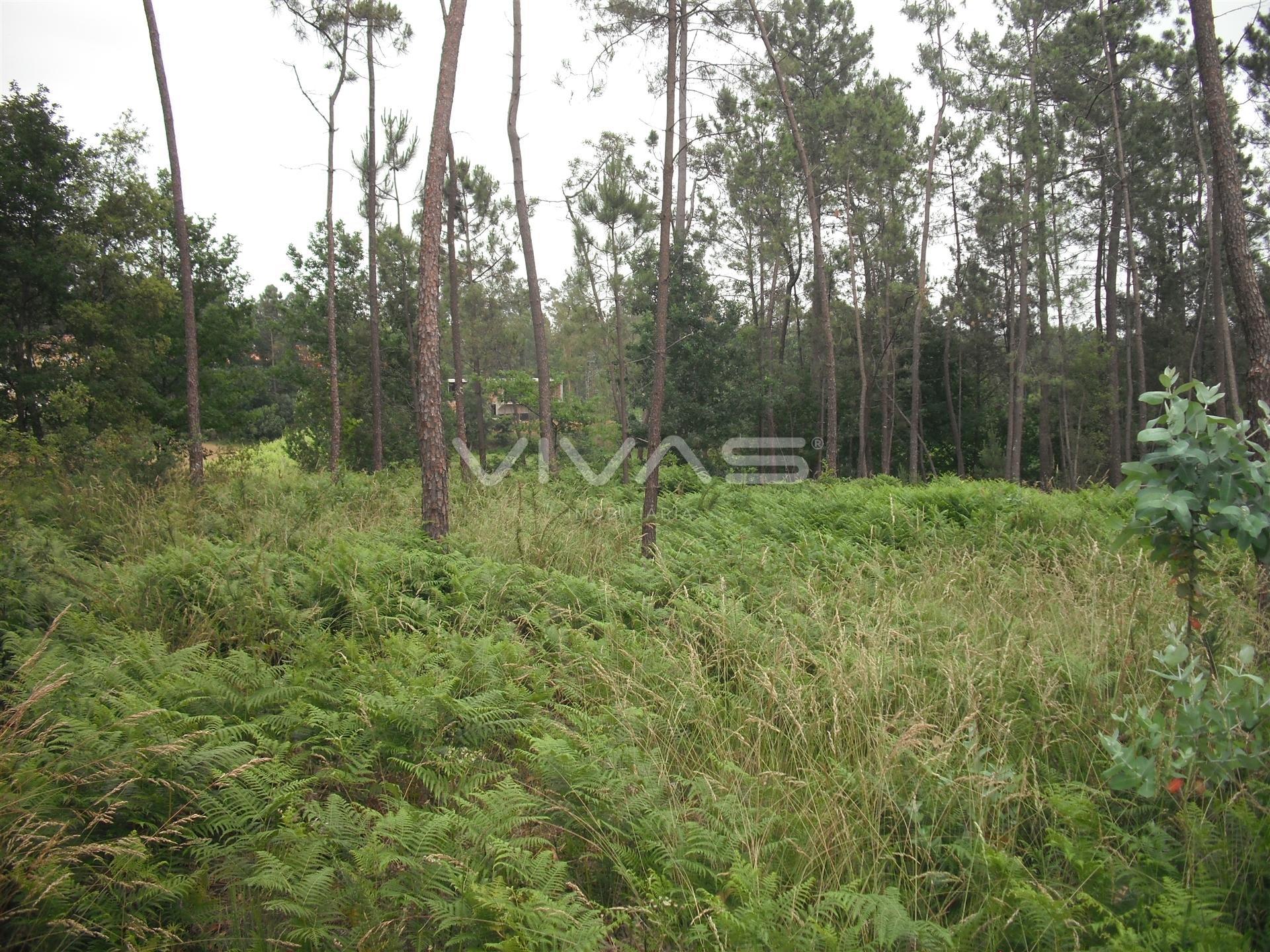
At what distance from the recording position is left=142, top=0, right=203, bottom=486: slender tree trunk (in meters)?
11.6

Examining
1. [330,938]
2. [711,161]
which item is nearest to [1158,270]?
[711,161]

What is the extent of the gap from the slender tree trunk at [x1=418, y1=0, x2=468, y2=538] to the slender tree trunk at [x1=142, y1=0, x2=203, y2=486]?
217 inches

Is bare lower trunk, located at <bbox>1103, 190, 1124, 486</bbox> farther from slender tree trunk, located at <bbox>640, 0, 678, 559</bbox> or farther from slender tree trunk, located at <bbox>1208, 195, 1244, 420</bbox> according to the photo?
slender tree trunk, located at <bbox>640, 0, 678, 559</bbox>

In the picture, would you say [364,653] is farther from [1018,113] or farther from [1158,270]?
[1158,270]

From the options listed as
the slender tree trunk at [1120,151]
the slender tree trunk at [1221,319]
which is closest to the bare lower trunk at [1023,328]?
the slender tree trunk at [1120,151]

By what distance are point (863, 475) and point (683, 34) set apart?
14539 mm

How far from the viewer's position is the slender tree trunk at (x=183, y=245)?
11.6 m

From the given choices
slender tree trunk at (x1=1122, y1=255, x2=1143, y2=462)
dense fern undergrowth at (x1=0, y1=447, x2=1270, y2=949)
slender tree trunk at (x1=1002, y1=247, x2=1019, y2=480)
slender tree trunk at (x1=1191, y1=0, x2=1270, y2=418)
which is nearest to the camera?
dense fern undergrowth at (x1=0, y1=447, x2=1270, y2=949)

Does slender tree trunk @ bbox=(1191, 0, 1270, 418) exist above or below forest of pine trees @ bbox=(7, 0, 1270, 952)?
above

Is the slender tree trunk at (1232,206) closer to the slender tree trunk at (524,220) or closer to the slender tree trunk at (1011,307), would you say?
the slender tree trunk at (524,220)

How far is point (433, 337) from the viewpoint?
8.05 metres

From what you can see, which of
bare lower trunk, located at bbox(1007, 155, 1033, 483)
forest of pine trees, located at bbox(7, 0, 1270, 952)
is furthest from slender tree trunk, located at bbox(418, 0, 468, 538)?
bare lower trunk, located at bbox(1007, 155, 1033, 483)

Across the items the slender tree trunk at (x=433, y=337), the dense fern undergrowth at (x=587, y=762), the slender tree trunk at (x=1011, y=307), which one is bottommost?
the dense fern undergrowth at (x=587, y=762)

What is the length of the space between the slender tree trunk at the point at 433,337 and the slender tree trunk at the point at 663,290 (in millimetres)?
2335
